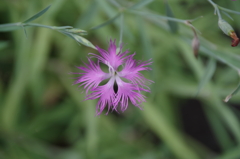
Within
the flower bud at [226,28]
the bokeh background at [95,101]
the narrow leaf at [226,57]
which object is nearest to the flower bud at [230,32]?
the flower bud at [226,28]

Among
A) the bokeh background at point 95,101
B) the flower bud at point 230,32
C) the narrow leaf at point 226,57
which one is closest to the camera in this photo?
the flower bud at point 230,32

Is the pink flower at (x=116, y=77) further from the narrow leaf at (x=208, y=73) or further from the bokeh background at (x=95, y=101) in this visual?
the bokeh background at (x=95, y=101)

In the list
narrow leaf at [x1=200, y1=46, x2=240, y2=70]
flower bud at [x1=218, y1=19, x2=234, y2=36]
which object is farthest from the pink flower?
narrow leaf at [x1=200, y1=46, x2=240, y2=70]

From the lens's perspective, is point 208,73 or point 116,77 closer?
point 116,77

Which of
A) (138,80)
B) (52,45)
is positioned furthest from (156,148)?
(138,80)

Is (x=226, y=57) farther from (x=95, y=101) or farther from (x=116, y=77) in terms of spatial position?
(x=95, y=101)

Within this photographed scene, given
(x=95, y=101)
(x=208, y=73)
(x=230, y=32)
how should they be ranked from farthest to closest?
(x=95, y=101)
(x=208, y=73)
(x=230, y=32)

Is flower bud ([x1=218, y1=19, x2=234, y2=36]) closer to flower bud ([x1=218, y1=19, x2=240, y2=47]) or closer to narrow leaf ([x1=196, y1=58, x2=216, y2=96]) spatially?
flower bud ([x1=218, y1=19, x2=240, y2=47])

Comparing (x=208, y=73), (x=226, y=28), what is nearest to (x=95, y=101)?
(x=208, y=73)

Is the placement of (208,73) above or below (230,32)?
below
